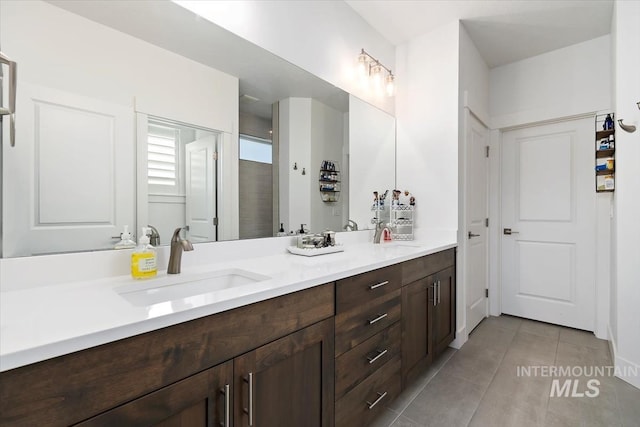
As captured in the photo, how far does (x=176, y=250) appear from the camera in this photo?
1182 millimetres

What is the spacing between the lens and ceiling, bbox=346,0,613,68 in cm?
221

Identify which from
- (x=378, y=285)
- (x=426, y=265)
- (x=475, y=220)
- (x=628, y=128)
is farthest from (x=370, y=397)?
(x=628, y=128)

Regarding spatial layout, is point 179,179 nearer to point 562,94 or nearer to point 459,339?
point 459,339

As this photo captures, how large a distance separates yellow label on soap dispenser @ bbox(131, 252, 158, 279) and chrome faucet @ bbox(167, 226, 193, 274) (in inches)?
2.9

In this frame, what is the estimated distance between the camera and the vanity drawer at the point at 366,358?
4.12ft

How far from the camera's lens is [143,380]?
0.69 metres

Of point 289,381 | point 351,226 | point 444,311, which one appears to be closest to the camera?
point 289,381

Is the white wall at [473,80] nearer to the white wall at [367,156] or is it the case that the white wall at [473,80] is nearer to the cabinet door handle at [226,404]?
the white wall at [367,156]

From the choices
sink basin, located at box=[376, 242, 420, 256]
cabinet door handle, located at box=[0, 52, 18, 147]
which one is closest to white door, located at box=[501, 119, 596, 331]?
sink basin, located at box=[376, 242, 420, 256]

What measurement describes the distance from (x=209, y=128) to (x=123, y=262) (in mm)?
682

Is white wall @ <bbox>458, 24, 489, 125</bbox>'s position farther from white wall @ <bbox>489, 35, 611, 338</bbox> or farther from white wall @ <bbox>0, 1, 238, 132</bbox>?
white wall @ <bbox>0, 1, 238, 132</bbox>

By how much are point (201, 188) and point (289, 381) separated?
88cm

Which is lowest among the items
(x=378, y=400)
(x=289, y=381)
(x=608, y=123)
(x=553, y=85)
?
(x=378, y=400)

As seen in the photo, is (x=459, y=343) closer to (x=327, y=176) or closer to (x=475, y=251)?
(x=475, y=251)
